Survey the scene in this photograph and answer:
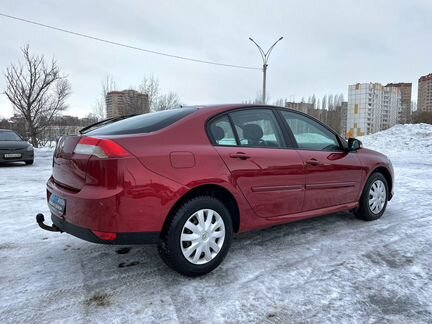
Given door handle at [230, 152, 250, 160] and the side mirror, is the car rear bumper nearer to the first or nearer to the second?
door handle at [230, 152, 250, 160]

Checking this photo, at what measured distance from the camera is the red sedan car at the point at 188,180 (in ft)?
8.75

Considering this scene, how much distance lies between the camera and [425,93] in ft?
195

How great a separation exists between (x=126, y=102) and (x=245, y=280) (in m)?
31.5

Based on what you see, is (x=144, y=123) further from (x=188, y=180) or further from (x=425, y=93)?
(x=425, y=93)

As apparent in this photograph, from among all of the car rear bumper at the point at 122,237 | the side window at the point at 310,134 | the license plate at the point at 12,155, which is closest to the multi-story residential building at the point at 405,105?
the license plate at the point at 12,155

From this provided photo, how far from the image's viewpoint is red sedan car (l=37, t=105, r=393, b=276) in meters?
2.67

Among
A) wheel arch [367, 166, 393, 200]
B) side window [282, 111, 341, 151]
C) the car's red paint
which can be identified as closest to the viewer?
the car's red paint

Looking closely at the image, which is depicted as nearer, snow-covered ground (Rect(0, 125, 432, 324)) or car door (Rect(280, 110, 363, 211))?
snow-covered ground (Rect(0, 125, 432, 324))

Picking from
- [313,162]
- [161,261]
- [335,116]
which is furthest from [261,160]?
[335,116]

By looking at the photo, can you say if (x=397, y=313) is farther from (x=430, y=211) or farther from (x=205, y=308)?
(x=430, y=211)

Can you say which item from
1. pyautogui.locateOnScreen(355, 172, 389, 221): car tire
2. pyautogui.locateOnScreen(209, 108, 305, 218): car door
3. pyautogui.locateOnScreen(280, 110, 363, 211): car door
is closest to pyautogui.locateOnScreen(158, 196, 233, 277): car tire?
pyautogui.locateOnScreen(209, 108, 305, 218): car door

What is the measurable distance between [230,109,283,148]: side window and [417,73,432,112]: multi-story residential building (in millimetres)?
61500

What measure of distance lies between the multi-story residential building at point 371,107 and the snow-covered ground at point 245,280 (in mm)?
30407

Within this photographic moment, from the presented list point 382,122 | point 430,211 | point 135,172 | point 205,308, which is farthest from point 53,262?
point 382,122
